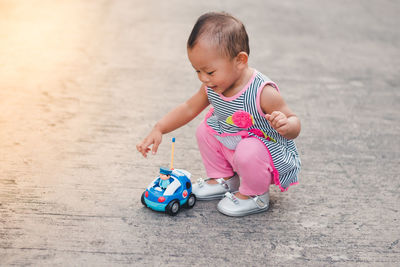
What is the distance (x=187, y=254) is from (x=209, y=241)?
0.47 feet

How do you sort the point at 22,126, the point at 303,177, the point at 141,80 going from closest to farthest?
the point at 303,177 < the point at 22,126 < the point at 141,80

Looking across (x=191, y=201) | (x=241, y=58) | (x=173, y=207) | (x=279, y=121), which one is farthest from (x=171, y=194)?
(x=241, y=58)

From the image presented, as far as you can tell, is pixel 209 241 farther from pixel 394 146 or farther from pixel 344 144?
pixel 394 146

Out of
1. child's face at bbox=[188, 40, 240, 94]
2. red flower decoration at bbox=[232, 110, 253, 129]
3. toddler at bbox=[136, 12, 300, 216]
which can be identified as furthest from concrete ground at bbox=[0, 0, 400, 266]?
child's face at bbox=[188, 40, 240, 94]

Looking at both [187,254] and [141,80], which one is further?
[141,80]

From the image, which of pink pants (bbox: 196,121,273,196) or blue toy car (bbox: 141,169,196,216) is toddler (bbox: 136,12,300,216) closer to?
pink pants (bbox: 196,121,273,196)

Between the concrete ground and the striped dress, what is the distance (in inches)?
8.9

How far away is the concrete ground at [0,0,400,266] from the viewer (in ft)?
6.62

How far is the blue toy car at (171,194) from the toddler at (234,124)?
151 mm

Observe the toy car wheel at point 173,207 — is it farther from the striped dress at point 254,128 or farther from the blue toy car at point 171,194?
the striped dress at point 254,128

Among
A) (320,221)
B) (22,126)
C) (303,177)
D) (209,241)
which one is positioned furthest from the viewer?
(22,126)

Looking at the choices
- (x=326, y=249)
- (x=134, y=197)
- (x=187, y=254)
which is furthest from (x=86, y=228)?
(x=326, y=249)

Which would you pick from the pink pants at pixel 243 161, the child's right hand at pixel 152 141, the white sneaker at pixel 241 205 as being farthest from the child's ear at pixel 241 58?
the white sneaker at pixel 241 205

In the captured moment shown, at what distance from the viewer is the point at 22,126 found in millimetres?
2918
